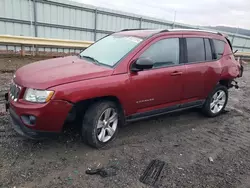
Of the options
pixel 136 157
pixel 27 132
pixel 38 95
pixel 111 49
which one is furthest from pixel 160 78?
pixel 27 132

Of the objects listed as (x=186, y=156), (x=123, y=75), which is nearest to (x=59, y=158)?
(x=123, y=75)

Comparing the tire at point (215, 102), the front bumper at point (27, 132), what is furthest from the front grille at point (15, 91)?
the tire at point (215, 102)

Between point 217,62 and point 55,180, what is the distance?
4098 millimetres

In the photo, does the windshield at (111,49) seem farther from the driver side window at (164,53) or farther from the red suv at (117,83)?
the driver side window at (164,53)

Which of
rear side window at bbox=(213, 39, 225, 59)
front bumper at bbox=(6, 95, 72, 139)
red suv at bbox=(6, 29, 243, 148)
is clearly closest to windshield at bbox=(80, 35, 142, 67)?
red suv at bbox=(6, 29, 243, 148)

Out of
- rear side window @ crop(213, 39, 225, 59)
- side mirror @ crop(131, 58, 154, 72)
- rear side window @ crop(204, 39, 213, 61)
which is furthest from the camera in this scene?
rear side window @ crop(213, 39, 225, 59)

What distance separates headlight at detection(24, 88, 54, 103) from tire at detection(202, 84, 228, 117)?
142 inches

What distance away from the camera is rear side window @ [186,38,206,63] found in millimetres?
4586

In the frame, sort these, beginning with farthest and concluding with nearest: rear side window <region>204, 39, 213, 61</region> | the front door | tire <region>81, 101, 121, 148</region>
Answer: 1. rear side window <region>204, 39, 213, 61</region>
2. the front door
3. tire <region>81, 101, 121, 148</region>

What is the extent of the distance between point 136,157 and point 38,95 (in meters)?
1.68

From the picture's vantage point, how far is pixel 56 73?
332cm

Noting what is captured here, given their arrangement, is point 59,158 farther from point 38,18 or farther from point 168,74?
point 38,18

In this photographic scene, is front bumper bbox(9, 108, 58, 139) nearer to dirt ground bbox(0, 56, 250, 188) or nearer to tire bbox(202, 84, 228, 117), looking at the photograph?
dirt ground bbox(0, 56, 250, 188)

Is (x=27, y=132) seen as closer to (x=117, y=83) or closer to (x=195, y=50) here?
(x=117, y=83)
